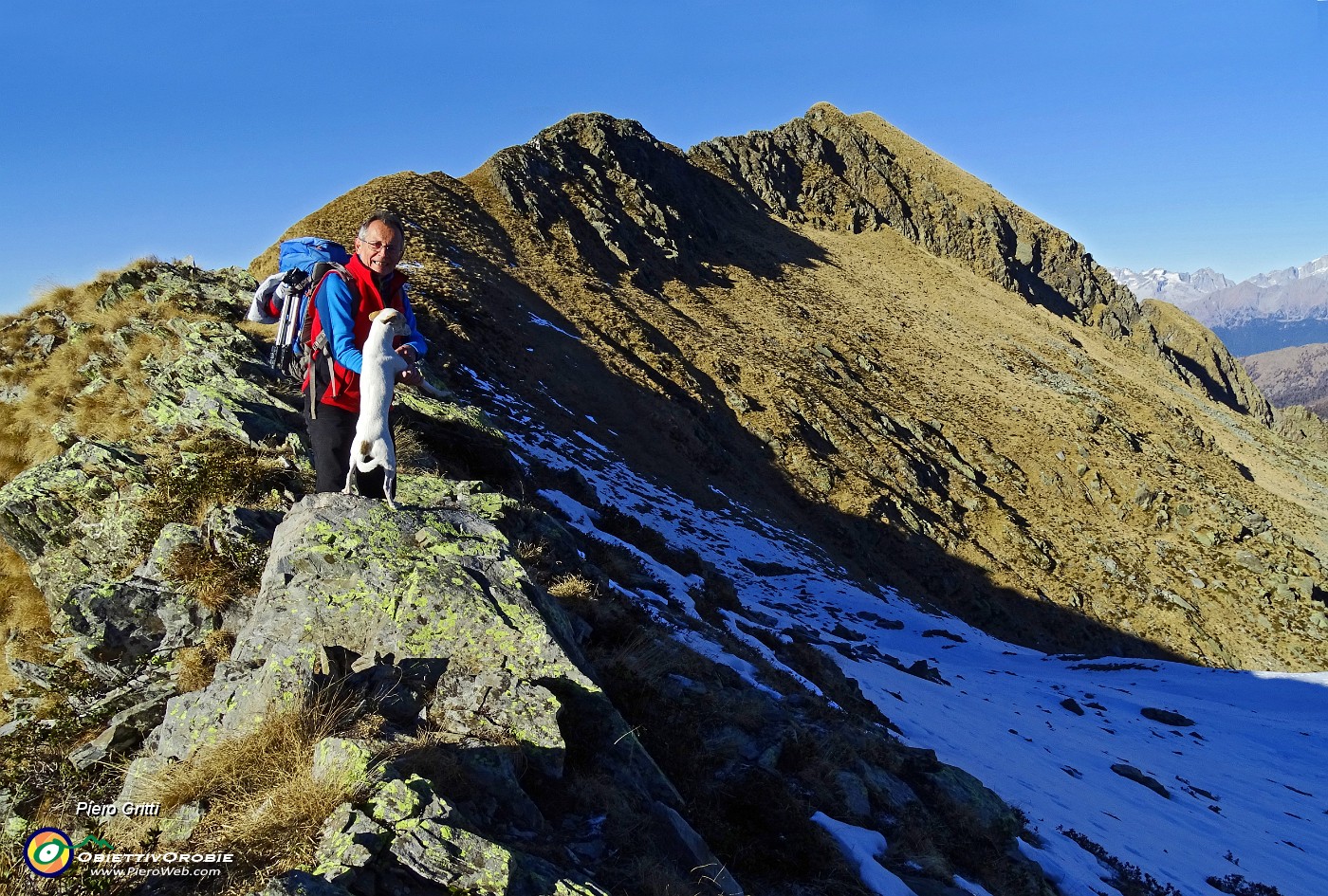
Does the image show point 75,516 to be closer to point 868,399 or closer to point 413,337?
point 413,337

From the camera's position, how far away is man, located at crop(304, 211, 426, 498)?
5.11 m

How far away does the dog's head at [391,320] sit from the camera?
5.02 metres

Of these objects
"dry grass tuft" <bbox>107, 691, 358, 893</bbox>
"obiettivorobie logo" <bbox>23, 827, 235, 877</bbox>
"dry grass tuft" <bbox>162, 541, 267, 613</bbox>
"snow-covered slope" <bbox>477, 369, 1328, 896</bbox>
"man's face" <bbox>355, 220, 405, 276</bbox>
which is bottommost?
"snow-covered slope" <bbox>477, 369, 1328, 896</bbox>

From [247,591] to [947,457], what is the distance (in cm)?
3824

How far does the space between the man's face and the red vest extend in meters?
0.07

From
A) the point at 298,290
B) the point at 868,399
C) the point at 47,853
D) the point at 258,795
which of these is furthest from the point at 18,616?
the point at 868,399

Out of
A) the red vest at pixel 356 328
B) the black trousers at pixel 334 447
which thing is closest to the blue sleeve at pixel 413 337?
the red vest at pixel 356 328

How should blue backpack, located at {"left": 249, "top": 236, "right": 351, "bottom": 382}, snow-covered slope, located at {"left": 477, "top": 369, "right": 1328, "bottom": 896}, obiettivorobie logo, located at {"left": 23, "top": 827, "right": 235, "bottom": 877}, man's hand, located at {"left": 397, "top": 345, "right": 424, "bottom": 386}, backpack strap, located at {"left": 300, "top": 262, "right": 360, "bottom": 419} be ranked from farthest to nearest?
1. snow-covered slope, located at {"left": 477, "top": 369, "right": 1328, "bottom": 896}
2. blue backpack, located at {"left": 249, "top": 236, "right": 351, "bottom": 382}
3. backpack strap, located at {"left": 300, "top": 262, "right": 360, "bottom": 419}
4. man's hand, located at {"left": 397, "top": 345, "right": 424, "bottom": 386}
5. obiettivorobie logo, located at {"left": 23, "top": 827, "right": 235, "bottom": 877}

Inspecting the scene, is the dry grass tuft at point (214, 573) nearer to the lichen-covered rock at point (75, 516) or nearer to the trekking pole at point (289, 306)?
the lichen-covered rock at point (75, 516)

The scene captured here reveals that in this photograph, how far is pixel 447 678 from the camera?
473cm

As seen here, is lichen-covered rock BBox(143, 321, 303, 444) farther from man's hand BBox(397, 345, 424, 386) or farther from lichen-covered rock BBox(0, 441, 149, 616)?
man's hand BBox(397, 345, 424, 386)

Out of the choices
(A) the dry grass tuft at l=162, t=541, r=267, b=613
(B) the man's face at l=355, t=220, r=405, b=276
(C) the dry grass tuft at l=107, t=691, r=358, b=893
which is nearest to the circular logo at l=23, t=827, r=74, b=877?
(C) the dry grass tuft at l=107, t=691, r=358, b=893

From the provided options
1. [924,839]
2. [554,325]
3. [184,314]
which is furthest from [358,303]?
[554,325]

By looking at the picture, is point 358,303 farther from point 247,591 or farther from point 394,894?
point 394,894
